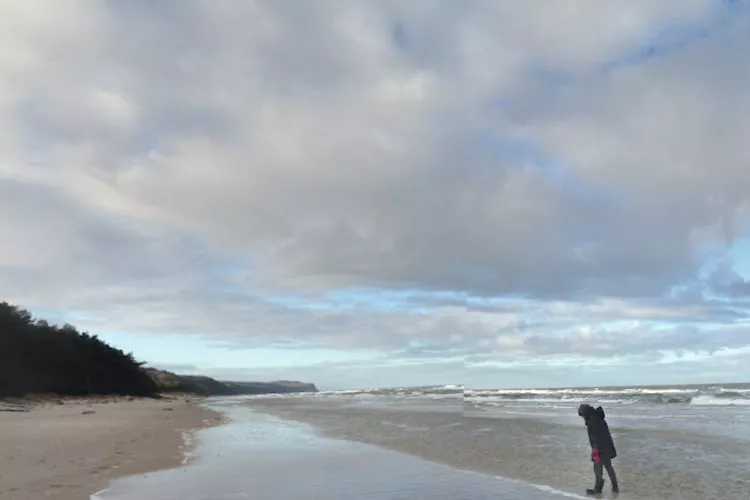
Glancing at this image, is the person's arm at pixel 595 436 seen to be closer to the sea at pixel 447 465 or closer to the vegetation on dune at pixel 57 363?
the sea at pixel 447 465

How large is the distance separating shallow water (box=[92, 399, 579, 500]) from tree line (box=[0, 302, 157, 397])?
52.1m

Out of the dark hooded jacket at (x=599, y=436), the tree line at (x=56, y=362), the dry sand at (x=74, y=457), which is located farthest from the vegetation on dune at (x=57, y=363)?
the dark hooded jacket at (x=599, y=436)

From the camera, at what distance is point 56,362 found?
81.4m

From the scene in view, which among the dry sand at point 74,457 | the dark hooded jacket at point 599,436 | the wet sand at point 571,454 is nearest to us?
the dry sand at point 74,457

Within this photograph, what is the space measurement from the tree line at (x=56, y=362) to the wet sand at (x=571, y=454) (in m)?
49.5

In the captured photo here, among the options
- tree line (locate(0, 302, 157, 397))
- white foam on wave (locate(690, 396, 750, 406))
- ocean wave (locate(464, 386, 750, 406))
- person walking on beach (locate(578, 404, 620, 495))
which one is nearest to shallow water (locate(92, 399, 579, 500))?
person walking on beach (locate(578, 404, 620, 495))

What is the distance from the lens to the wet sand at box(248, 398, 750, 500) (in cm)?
1499

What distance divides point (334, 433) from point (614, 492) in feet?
56.0

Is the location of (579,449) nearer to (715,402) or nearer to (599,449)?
(599,449)

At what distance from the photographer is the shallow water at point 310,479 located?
12.8m

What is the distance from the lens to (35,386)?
7062cm

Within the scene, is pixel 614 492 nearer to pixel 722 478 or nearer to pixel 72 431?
pixel 722 478

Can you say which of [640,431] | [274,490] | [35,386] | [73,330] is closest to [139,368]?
[73,330]

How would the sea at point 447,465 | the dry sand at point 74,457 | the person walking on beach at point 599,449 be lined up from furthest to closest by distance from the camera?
the person walking on beach at point 599,449 < the sea at point 447,465 < the dry sand at point 74,457
